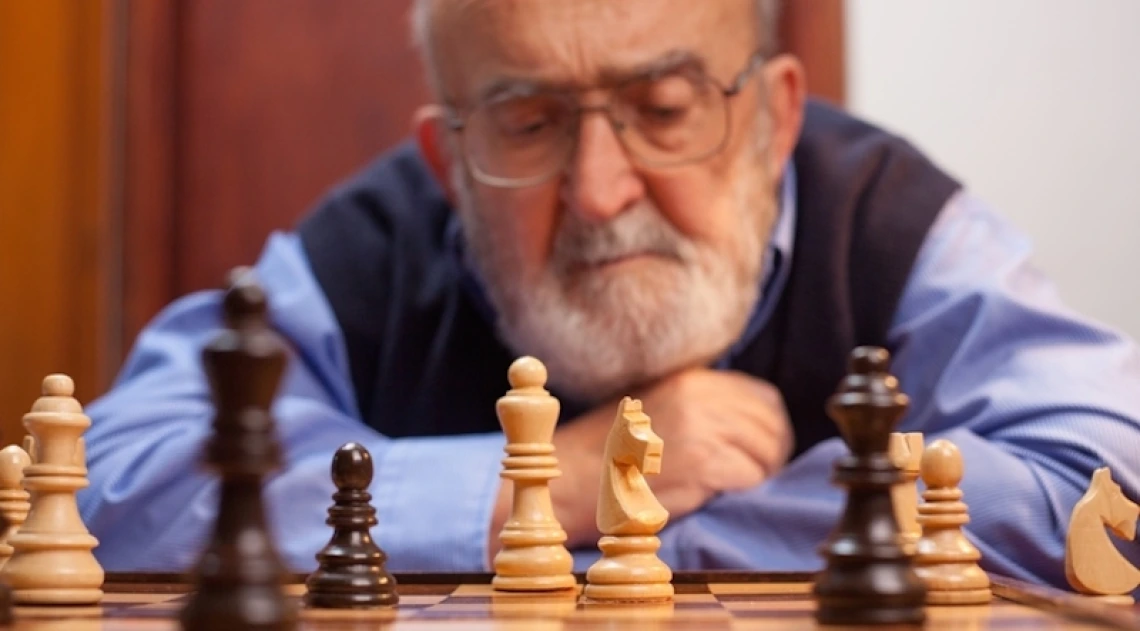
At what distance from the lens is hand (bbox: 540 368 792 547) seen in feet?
5.30

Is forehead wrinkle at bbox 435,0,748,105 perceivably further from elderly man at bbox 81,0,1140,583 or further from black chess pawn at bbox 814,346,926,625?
black chess pawn at bbox 814,346,926,625

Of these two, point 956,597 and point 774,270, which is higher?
point 774,270

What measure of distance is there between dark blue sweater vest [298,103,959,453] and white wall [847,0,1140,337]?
13.7 inches

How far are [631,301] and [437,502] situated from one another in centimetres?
41

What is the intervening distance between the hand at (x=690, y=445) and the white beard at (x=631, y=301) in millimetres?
66

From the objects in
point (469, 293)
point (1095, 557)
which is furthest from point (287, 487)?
point (1095, 557)

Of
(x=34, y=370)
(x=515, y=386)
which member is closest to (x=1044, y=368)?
(x=515, y=386)

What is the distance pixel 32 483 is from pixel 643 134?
1069 mm

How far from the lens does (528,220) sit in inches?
76.4

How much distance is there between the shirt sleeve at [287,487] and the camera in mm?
1606

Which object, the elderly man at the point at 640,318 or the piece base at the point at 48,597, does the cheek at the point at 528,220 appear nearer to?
the elderly man at the point at 640,318

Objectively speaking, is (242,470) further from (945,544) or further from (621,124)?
(621,124)

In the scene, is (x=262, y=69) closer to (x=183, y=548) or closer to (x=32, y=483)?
(x=183, y=548)

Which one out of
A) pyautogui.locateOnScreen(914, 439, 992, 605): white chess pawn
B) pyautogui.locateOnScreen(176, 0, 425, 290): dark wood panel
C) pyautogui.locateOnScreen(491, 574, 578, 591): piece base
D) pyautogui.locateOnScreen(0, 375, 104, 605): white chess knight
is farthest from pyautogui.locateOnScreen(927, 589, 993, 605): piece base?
pyautogui.locateOnScreen(176, 0, 425, 290): dark wood panel
